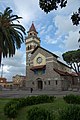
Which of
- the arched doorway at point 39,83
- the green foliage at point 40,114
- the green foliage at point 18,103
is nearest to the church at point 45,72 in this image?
the arched doorway at point 39,83

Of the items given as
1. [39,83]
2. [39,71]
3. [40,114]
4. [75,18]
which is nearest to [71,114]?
[40,114]

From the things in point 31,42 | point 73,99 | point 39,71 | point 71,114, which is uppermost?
point 31,42

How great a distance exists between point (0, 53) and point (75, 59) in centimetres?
3284

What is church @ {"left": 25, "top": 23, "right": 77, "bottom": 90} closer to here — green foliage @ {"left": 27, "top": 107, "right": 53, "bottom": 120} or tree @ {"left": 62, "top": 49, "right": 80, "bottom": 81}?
tree @ {"left": 62, "top": 49, "right": 80, "bottom": 81}

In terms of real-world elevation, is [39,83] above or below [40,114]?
above

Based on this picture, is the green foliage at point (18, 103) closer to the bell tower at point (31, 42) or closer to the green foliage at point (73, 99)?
the green foliage at point (73, 99)

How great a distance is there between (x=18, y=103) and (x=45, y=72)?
→ 54.8 meters

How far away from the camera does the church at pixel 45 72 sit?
67.3m

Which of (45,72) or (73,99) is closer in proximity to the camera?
(73,99)

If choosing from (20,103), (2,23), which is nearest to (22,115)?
(20,103)

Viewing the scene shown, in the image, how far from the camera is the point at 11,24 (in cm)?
3216

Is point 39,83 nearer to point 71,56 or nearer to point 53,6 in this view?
point 71,56

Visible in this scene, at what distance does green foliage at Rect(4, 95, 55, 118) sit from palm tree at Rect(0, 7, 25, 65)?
46.5ft

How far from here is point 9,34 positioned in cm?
3064
